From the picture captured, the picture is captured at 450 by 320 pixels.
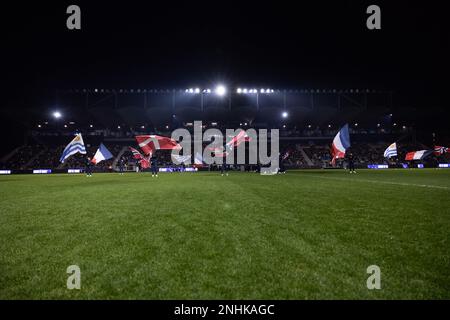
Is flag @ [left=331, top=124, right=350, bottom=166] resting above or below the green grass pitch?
above

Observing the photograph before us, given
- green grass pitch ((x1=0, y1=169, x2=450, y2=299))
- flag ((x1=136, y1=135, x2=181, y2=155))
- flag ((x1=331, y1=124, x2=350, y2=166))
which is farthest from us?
flag ((x1=136, y1=135, x2=181, y2=155))

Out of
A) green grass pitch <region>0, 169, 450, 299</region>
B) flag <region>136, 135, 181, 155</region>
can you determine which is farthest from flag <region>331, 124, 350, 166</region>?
flag <region>136, 135, 181, 155</region>

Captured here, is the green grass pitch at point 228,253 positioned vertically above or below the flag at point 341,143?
below

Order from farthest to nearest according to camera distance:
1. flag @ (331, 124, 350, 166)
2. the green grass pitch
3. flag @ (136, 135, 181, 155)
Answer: flag @ (136, 135, 181, 155) → flag @ (331, 124, 350, 166) → the green grass pitch

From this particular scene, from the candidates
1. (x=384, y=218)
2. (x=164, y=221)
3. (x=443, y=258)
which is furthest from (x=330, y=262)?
(x=164, y=221)

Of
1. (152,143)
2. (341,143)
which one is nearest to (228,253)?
(341,143)

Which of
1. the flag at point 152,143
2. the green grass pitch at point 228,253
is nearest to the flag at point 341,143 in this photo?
the green grass pitch at point 228,253

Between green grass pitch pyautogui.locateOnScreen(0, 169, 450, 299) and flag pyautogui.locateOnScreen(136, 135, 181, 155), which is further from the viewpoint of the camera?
flag pyautogui.locateOnScreen(136, 135, 181, 155)

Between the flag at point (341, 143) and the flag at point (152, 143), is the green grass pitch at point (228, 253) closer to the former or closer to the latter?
the flag at point (341, 143)

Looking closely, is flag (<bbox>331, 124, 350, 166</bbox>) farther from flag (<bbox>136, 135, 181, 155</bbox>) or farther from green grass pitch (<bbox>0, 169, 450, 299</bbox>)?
flag (<bbox>136, 135, 181, 155</bbox>)

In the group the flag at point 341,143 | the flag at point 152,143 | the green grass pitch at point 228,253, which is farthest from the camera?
the flag at point 152,143

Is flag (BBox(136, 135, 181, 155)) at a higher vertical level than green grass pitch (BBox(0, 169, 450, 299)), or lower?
higher

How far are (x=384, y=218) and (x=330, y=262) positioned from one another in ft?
10.4

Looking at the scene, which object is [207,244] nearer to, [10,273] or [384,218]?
[10,273]
